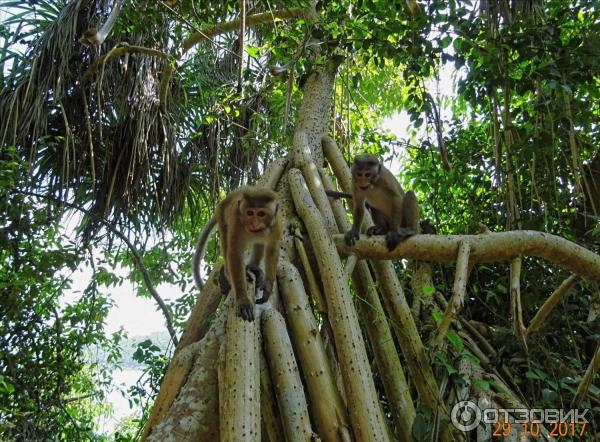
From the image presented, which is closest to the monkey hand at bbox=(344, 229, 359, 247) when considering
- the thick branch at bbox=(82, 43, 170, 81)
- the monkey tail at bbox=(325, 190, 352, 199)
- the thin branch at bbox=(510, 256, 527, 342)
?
the monkey tail at bbox=(325, 190, 352, 199)

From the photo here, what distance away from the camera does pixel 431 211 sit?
232 inches

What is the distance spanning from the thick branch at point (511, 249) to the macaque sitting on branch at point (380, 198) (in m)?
0.61

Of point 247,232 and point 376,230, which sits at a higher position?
point 376,230

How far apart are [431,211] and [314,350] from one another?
9.98 feet

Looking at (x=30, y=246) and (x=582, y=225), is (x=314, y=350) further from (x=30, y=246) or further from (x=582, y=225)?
(x=30, y=246)

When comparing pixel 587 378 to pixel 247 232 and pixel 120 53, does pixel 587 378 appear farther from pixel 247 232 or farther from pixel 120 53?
pixel 120 53

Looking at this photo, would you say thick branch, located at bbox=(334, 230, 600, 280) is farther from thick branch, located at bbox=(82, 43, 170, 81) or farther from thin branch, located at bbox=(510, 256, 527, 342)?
thick branch, located at bbox=(82, 43, 170, 81)

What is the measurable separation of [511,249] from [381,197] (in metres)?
1.45

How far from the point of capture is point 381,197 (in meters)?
4.74

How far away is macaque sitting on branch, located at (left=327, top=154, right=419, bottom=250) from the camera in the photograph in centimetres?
448

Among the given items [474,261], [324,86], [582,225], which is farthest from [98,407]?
[582,225]

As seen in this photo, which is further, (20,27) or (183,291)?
(183,291)

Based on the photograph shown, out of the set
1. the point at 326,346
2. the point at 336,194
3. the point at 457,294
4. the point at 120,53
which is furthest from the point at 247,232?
the point at 120,53
